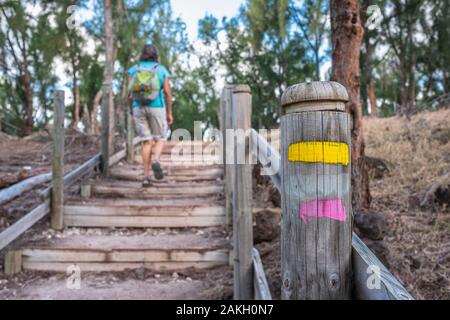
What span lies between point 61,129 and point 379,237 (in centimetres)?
278

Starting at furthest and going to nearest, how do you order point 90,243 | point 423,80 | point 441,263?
1. point 423,80
2. point 90,243
3. point 441,263

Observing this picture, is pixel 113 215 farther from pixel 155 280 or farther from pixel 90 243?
pixel 155 280

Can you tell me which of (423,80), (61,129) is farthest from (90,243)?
(423,80)

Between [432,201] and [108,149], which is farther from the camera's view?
[108,149]

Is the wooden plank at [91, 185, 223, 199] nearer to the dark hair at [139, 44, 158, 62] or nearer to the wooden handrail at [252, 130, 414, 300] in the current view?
the dark hair at [139, 44, 158, 62]

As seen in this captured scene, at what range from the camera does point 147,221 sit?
391 cm

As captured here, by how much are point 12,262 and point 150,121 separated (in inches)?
86.8

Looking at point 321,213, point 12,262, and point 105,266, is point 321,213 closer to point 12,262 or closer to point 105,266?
point 105,266

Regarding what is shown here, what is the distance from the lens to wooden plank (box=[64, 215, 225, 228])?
152 inches

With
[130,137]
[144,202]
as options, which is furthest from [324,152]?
[130,137]

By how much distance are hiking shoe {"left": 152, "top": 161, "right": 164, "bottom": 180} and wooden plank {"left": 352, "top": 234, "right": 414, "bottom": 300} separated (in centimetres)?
400

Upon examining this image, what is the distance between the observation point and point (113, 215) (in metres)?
3.90

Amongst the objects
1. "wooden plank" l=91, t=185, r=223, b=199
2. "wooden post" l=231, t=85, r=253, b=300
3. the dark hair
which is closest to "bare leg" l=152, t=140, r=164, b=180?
"wooden plank" l=91, t=185, r=223, b=199

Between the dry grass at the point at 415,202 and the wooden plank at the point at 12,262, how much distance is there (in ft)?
8.74
